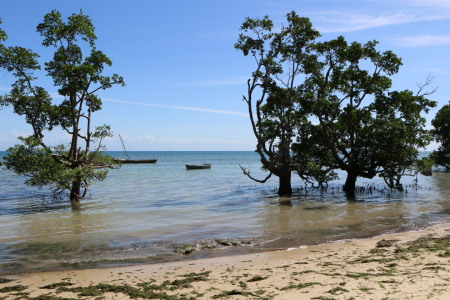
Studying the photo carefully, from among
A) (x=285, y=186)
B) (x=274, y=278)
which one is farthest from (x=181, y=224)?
(x=285, y=186)

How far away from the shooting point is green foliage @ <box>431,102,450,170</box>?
5009cm

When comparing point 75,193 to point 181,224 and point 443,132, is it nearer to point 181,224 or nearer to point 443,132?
point 181,224

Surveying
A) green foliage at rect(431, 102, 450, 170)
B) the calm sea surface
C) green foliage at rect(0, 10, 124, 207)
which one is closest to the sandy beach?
the calm sea surface

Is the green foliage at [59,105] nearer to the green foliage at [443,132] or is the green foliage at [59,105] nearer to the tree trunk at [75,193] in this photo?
the tree trunk at [75,193]

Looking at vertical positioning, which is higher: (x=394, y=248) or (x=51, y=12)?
(x=51, y=12)

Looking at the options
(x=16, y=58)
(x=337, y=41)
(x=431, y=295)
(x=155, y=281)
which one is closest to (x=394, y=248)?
(x=431, y=295)

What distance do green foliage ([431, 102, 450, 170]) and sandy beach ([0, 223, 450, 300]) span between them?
45.3 meters

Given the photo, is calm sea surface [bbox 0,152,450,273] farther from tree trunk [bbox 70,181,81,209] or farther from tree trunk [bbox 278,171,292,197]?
tree trunk [bbox 278,171,292,197]

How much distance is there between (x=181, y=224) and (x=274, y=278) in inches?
366

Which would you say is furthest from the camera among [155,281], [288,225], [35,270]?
[288,225]

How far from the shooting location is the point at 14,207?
23.9m

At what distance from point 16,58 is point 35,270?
14.6m

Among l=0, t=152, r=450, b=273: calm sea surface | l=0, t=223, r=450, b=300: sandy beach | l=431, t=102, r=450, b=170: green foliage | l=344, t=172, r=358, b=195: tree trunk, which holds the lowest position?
l=0, t=152, r=450, b=273: calm sea surface

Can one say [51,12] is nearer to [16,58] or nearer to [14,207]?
[16,58]
